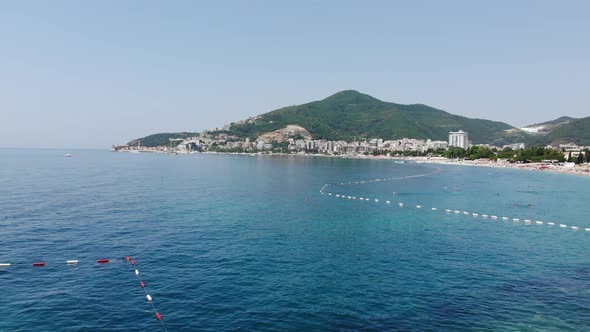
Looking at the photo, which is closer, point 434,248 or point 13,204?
point 434,248

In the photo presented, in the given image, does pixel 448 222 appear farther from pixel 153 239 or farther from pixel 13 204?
pixel 13 204

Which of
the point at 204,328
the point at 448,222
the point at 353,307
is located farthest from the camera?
the point at 448,222

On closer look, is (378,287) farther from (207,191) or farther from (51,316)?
(207,191)

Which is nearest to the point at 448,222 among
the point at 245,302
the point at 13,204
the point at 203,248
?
the point at 203,248

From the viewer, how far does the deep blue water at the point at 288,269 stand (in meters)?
29.6

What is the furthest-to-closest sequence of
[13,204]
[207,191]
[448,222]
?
[207,191]
[13,204]
[448,222]

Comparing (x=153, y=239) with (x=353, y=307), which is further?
(x=153, y=239)

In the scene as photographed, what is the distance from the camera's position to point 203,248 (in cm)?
4869

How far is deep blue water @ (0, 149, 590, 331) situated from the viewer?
29.6 meters

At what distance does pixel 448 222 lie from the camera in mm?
69562

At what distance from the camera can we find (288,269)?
41.0m

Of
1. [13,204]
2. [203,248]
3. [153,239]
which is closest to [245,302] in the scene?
[203,248]

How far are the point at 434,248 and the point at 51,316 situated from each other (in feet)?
137

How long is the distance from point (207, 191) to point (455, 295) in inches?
3284
